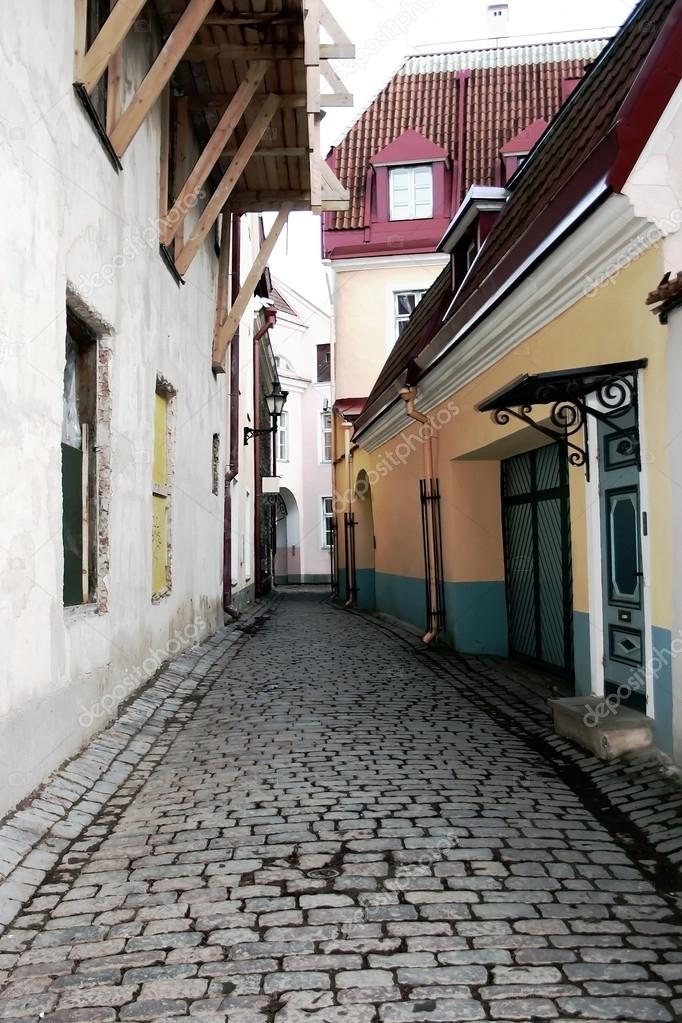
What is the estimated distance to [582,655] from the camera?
6.60m

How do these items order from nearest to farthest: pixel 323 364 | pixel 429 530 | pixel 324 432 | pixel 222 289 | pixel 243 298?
pixel 429 530 < pixel 243 298 < pixel 222 289 < pixel 324 432 < pixel 323 364

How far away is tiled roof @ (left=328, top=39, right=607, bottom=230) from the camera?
799 inches

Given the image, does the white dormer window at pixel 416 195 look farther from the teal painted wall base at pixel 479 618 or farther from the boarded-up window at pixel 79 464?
the boarded-up window at pixel 79 464

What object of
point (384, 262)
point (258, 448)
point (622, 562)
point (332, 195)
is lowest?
point (622, 562)

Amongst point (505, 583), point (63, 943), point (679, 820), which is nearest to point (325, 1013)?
point (63, 943)

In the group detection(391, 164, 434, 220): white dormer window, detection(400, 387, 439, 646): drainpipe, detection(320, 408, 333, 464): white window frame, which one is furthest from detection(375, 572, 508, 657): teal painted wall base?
detection(320, 408, 333, 464): white window frame

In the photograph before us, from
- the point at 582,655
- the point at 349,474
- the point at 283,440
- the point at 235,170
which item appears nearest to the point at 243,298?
the point at 235,170

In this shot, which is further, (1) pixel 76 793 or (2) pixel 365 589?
(2) pixel 365 589

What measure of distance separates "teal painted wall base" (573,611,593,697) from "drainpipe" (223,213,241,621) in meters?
A: 8.18

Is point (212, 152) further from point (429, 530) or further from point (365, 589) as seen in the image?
point (365, 589)

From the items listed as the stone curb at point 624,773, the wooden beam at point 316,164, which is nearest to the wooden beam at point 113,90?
the wooden beam at point 316,164

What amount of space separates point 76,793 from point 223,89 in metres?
8.23

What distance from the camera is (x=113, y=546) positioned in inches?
266

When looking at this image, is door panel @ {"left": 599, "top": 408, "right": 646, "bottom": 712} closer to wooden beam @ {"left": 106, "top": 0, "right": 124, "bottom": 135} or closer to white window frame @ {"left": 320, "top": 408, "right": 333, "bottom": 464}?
wooden beam @ {"left": 106, "top": 0, "right": 124, "bottom": 135}
